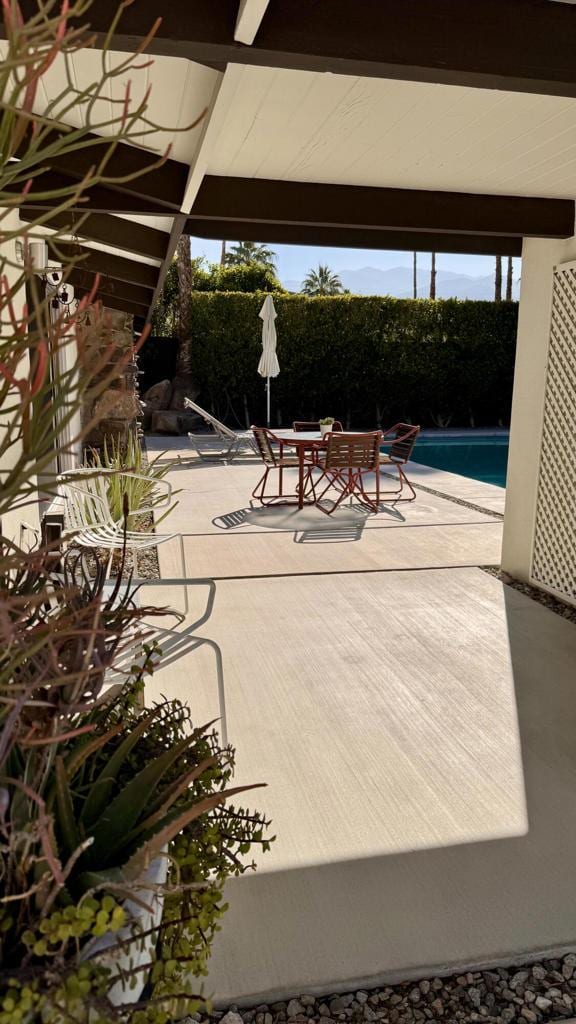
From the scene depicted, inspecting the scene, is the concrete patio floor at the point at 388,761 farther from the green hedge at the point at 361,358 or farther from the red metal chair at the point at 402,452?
the green hedge at the point at 361,358

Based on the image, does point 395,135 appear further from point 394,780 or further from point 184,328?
point 184,328

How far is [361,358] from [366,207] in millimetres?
14020

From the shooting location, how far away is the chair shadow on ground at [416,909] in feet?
6.68

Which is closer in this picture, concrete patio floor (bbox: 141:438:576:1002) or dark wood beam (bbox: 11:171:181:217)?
concrete patio floor (bbox: 141:438:576:1002)

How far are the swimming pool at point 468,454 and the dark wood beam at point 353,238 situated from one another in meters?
7.21

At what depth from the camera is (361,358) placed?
59.9 feet

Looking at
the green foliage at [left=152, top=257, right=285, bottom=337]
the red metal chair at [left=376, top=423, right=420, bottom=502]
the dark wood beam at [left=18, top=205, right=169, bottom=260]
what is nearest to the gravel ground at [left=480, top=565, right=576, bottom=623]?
the red metal chair at [left=376, top=423, right=420, bottom=502]

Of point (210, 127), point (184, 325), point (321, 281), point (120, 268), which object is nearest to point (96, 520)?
point (210, 127)

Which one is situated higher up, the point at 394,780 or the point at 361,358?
the point at 361,358

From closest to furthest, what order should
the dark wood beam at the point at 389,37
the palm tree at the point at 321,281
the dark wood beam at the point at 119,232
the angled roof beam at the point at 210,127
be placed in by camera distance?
the dark wood beam at the point at 389,37 → the angled roof beam at the point at 210,127 → the dark wood beam at the point at 119,232 → the palm tree at the point at 321,281

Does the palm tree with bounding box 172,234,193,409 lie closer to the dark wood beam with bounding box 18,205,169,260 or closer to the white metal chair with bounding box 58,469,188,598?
the dark wood beam with bounding box 18,205,169,260

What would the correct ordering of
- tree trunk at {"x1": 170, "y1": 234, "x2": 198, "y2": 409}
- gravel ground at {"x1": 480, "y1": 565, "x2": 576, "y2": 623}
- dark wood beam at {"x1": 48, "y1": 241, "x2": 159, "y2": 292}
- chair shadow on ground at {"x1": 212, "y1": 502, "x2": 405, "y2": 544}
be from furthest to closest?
tree trunk at {"x1": 170, "y1": 234, "x2": 198, "y2": 409}, dark wood beam at {"x1": 48, "y1": 241, "x2": 159, "y2": 292}, chair shadow on ground at {"x1": 212, "y1": 502, "x2": 405, "y2": 544}, gravel ground at {"x1": 480, "y1": 565, "x2": 576, "y2": 623}

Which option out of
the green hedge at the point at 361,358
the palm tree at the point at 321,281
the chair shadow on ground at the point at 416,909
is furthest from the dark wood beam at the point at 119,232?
the palm tree at the point at 321,281

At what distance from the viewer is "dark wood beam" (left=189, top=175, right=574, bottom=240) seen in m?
4.37
